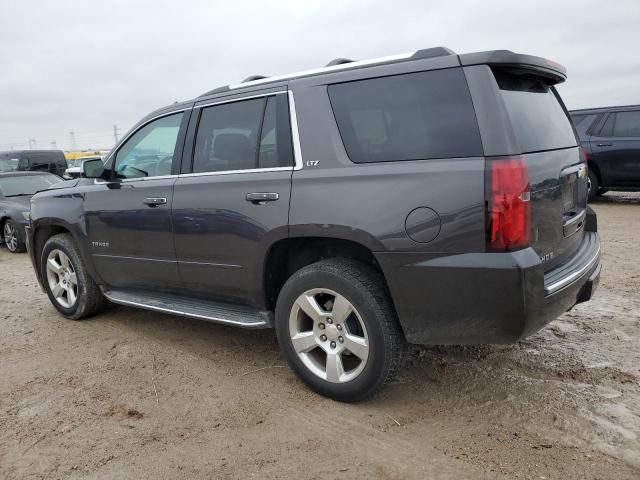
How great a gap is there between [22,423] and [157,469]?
1.04m

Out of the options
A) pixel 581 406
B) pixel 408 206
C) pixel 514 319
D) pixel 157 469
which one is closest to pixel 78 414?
pixel 157 469

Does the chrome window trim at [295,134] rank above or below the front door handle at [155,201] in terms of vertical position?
above

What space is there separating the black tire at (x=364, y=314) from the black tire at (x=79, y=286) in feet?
7.77

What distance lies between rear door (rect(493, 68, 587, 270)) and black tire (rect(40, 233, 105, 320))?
3733 millimetres

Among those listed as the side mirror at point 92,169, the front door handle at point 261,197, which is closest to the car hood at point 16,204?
the side mirror at point 92,169

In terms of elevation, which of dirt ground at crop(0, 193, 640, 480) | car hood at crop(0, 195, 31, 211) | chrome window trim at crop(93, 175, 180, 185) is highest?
chrome window trim at crop(93, 175, 180, 185)

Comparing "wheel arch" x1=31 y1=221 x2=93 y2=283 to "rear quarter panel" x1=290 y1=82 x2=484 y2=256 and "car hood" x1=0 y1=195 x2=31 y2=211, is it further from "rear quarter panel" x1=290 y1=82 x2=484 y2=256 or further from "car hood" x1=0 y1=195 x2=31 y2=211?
"car hood" x1=0 y1=195 x2=31 y2=211

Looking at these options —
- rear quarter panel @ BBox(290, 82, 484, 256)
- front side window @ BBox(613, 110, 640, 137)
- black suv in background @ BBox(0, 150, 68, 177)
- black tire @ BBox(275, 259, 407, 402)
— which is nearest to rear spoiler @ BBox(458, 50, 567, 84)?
rear quarter panel @ BBox(290, 82, 484, 256)

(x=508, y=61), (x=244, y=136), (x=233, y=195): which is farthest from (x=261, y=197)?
(x=508, y=61)

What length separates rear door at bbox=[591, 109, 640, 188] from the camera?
9867 millimetres

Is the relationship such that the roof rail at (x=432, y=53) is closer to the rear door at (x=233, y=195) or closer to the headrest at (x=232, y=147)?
the rear door at (x=233, y=195)

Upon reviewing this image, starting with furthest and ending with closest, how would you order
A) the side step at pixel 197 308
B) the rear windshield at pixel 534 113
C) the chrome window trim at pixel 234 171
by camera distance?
the side step at pixel 197 308 < the chrome window trim at pixel 234 171 < the rear windshield at pixel 534 113

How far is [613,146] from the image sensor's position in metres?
10.1

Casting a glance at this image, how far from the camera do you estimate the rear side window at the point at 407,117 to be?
2664 millimetres
